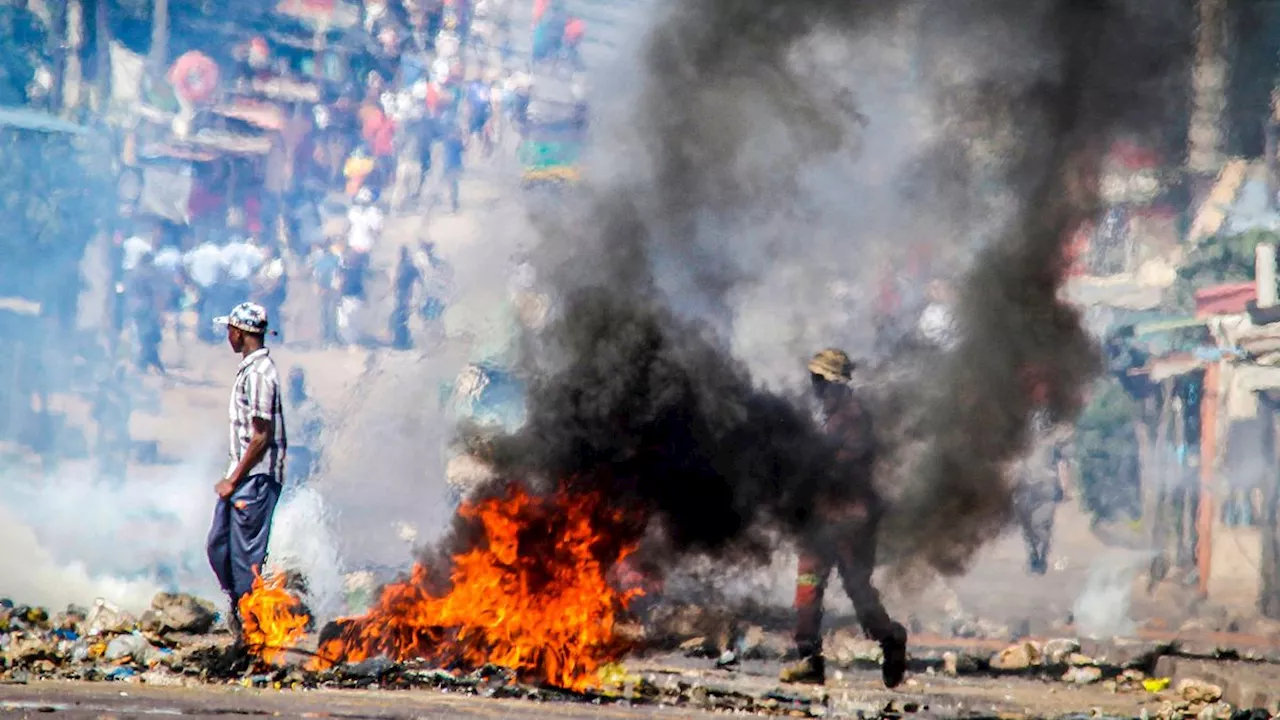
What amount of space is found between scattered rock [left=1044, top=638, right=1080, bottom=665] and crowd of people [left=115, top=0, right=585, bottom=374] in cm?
779

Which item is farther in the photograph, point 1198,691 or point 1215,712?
point 1198,691

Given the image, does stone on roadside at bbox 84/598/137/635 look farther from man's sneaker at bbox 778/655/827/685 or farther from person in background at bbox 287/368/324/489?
person in background at bbox 287/368/324/489

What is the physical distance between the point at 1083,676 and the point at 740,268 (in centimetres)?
442

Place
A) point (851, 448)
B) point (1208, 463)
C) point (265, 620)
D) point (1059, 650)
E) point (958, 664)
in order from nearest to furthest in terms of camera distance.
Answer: point (265, 620)
point (851, 448)
point (958, 664)
point (1059, 650)
point (1208, 463)

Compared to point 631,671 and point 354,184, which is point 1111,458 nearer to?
point 631,671

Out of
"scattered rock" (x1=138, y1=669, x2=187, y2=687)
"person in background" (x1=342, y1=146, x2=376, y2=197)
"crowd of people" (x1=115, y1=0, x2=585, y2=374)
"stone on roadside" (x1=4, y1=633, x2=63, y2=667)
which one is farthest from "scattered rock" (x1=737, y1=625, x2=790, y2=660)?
"person in background" (x1=342, y1=146, x2=376, y2=197)

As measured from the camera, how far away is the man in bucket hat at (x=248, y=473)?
23.5 feet

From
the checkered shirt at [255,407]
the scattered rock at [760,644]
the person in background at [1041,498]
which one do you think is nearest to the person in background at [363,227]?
the person in background at [1041,498]

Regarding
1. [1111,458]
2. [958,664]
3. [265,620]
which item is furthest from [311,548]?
[1111,458]

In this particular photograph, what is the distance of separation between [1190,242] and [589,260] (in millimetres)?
7354

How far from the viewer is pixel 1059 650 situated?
944 cm

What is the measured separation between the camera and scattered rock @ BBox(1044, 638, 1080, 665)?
9.35 metres

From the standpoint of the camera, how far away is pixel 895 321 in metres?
12.3

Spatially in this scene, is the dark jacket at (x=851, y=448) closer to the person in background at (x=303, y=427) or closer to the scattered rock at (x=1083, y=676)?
the scattered rock at (x=1083, y=676)
